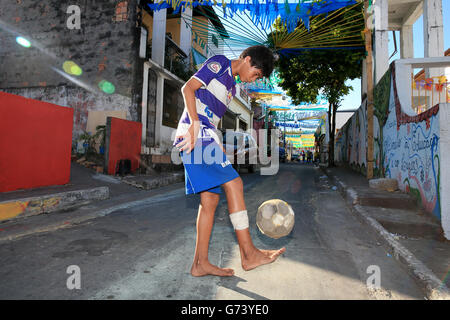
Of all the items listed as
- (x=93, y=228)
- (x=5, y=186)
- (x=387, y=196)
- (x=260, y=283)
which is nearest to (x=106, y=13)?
(x=5, y=186)

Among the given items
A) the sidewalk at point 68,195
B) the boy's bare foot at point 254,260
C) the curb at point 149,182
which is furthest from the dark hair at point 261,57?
the curb at point 149,182

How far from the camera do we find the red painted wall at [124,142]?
834cm

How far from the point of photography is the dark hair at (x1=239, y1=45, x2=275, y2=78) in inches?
87.7

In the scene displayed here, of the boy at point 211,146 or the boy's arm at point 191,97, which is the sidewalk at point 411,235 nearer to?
the boy at point 211,146

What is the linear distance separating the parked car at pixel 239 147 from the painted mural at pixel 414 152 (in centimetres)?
504

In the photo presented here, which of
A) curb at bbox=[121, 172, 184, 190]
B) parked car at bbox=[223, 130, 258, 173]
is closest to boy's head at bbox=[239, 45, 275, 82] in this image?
curb at bbox=[121, 172, 184, 190]

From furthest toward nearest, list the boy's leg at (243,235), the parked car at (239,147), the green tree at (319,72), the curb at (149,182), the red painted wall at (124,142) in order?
1. the green tree at (319,72)
2. the parked car at (239,147)
3. the red painted wall at (124,142)
4. the curb at (149,182)
5. the boy's leg at (243,235)

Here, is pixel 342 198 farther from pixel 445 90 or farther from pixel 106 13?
pixel 106 13

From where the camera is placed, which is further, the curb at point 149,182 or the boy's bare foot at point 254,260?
the curb at point 149,182

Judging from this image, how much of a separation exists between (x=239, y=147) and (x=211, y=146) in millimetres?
8971

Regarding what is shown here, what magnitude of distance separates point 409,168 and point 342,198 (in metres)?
1.82

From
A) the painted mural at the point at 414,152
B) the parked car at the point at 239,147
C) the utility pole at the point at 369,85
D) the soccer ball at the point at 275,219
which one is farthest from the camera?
the parked car at the point at 239,147

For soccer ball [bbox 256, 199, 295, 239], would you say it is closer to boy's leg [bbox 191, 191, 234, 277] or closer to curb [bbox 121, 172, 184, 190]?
boy's leg [bbox 191, 191, 234, 277]

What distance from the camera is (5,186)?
192 inches
